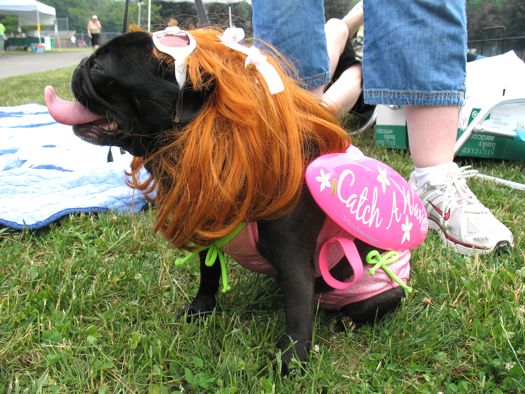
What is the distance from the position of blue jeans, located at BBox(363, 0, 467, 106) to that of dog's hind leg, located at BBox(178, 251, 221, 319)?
2.48 ft

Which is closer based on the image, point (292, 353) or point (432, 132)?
point (292, 353)

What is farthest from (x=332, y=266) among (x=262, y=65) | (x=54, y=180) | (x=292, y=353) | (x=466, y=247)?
(x=54, y=180)

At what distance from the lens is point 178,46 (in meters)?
0.96

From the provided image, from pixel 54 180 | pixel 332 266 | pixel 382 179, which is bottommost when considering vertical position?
pixel 54 180

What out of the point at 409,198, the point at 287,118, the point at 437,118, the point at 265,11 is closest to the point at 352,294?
the point at 409,198

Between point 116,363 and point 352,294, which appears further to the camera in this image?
point 352,294

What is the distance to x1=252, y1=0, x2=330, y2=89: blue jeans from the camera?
1.58m

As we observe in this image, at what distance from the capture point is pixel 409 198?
117 cm

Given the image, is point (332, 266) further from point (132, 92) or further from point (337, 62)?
point (337, 62)

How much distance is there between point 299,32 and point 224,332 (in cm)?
95

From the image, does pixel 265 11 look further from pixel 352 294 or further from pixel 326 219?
pixel 352 294

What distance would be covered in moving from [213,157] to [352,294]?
510mm

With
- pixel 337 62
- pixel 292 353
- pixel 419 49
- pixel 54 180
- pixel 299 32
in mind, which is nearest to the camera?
pixel 292 353

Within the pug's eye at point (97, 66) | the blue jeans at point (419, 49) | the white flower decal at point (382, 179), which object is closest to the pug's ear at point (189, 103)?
the pug's eye at point (97, 66)
